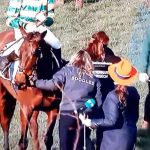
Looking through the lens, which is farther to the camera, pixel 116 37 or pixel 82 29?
pixel 82 29

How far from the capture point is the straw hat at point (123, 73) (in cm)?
790

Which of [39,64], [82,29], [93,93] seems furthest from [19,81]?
[82,29]

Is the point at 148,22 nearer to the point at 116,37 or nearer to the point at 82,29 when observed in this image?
the point at 116,37

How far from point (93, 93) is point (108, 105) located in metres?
0.56

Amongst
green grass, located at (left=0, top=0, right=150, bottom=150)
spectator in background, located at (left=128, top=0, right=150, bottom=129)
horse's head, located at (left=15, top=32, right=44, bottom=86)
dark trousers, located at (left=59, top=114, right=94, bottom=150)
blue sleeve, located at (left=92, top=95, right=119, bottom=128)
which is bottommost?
green grass, located at (left=0, top=0, right=150, bottom=150)

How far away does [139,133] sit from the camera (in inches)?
424

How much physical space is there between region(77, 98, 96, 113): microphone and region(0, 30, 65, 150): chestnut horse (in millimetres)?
889

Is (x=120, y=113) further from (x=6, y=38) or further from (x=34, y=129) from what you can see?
(x=6, y=38)

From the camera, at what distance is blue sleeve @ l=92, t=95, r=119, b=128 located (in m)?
7.84

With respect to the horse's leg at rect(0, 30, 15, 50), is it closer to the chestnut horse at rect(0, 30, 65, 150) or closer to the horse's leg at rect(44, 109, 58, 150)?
the chestnut horse at rect(0, 30, 65, 150)

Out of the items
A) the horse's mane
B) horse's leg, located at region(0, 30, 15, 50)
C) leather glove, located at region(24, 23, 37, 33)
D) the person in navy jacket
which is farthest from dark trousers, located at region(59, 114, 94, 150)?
horse's leg, located at region(0, 30, 15, 50)

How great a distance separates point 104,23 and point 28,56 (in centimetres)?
835

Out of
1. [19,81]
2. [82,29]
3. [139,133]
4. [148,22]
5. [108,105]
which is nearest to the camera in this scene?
[108,105]

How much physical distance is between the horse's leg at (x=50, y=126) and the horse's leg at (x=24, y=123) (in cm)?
27
